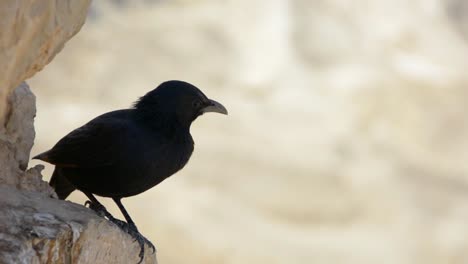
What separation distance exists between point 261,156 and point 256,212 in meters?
1.29

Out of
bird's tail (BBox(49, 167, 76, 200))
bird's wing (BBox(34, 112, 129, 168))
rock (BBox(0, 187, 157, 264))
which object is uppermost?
bird's wing (BBox(34, 112, 129, 168))

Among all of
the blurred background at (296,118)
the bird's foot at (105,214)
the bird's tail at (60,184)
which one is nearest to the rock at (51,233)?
the bird's foot at (105,214)

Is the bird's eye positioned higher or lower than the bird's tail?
higher

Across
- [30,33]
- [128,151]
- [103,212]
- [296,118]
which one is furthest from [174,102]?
[296,118]

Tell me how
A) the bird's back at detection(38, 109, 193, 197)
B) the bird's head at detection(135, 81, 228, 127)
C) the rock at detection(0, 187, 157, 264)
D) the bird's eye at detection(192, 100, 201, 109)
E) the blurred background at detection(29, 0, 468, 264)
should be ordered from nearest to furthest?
1. the rock at detection(0, 187, 157, 264)
2. the bird's back at detection(38, 109, 193, 197)
3. the bird's head at detection(135, 81, 228, 127)
4. the bird's eye at detection(192, 100, 201, 109)
5. the blurred background at detection(29, 0, 468, 264)

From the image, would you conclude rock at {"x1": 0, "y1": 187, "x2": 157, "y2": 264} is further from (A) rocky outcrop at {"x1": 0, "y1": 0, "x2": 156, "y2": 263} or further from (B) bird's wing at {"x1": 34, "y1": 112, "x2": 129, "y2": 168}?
(B) bird's wing at {"x1": 34, "y1": 112, "x2": 129, "y2": 168}

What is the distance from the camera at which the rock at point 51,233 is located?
507cm

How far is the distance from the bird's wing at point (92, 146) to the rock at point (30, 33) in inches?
34.0

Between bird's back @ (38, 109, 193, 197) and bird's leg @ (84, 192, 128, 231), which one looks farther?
bird's back @ (38, 109, 193, 197)

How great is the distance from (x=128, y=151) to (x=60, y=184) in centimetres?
61

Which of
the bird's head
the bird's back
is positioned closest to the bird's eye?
the bird's head

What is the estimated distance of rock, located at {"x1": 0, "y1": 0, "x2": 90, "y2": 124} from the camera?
16.7 feet

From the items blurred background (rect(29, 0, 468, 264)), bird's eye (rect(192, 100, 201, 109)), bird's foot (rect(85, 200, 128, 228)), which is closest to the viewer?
bird's foot (rect(85, 200, 128, 228))

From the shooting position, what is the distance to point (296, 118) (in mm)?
17531
